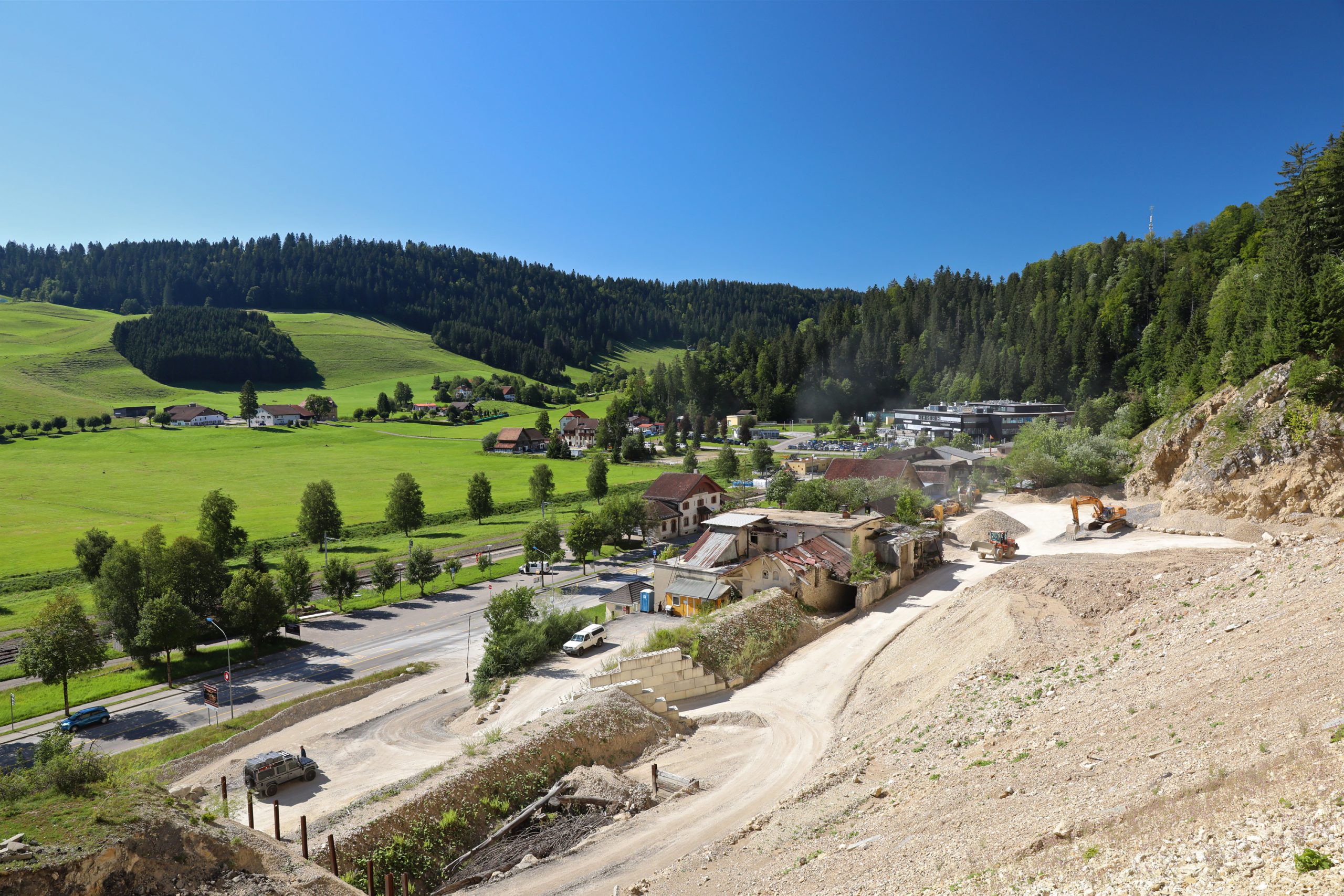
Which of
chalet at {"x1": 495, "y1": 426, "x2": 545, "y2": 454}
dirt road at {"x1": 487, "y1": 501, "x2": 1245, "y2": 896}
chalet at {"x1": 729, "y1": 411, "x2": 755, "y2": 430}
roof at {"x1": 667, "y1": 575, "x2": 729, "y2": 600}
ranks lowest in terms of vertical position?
Answer: dirt road at {"x1": 487, "y1": 501, "x2": 1245, "y2": 896}

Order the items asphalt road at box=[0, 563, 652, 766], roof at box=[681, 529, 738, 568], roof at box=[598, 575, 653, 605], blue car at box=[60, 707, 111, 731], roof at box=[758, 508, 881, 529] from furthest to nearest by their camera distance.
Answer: roof at box=[598, 575, 653, 605] → roof at box=[758, 508, 881, 529] → roof at box=[681, 529, 738, 568] → asphalt road at box=[0, 563, 652, 766] → blue car at box=[60, 707, 111, 731]

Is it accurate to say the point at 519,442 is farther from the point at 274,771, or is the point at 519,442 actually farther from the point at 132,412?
the point at 274,771

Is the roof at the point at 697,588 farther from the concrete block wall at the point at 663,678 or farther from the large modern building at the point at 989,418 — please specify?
the large modern building at the point at 989,418

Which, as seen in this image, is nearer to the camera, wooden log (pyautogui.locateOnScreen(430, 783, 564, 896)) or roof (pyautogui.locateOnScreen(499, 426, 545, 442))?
wooden log (pyautogui.locateOnScreen(430, 783, 564, 896))

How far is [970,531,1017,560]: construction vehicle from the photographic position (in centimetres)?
4200

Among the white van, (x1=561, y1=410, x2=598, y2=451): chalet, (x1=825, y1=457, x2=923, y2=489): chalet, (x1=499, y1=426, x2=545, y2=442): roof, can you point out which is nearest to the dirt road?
the white van

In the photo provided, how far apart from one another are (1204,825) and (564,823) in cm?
1230

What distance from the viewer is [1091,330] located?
10675 centimetres

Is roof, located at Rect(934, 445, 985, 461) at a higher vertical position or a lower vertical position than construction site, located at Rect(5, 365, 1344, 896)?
higher

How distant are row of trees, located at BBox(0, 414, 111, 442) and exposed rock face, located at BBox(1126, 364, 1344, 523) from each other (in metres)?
141

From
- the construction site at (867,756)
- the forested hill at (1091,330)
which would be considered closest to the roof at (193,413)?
the forested hill at (1091,330)

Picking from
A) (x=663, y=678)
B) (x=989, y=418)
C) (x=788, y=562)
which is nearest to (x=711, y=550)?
(x=788, y=562)

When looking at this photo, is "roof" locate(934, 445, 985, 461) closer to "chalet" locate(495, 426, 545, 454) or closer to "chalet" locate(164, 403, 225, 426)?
"chalet" locate(495, 426, 545, 454)

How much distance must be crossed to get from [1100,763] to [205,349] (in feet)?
654
